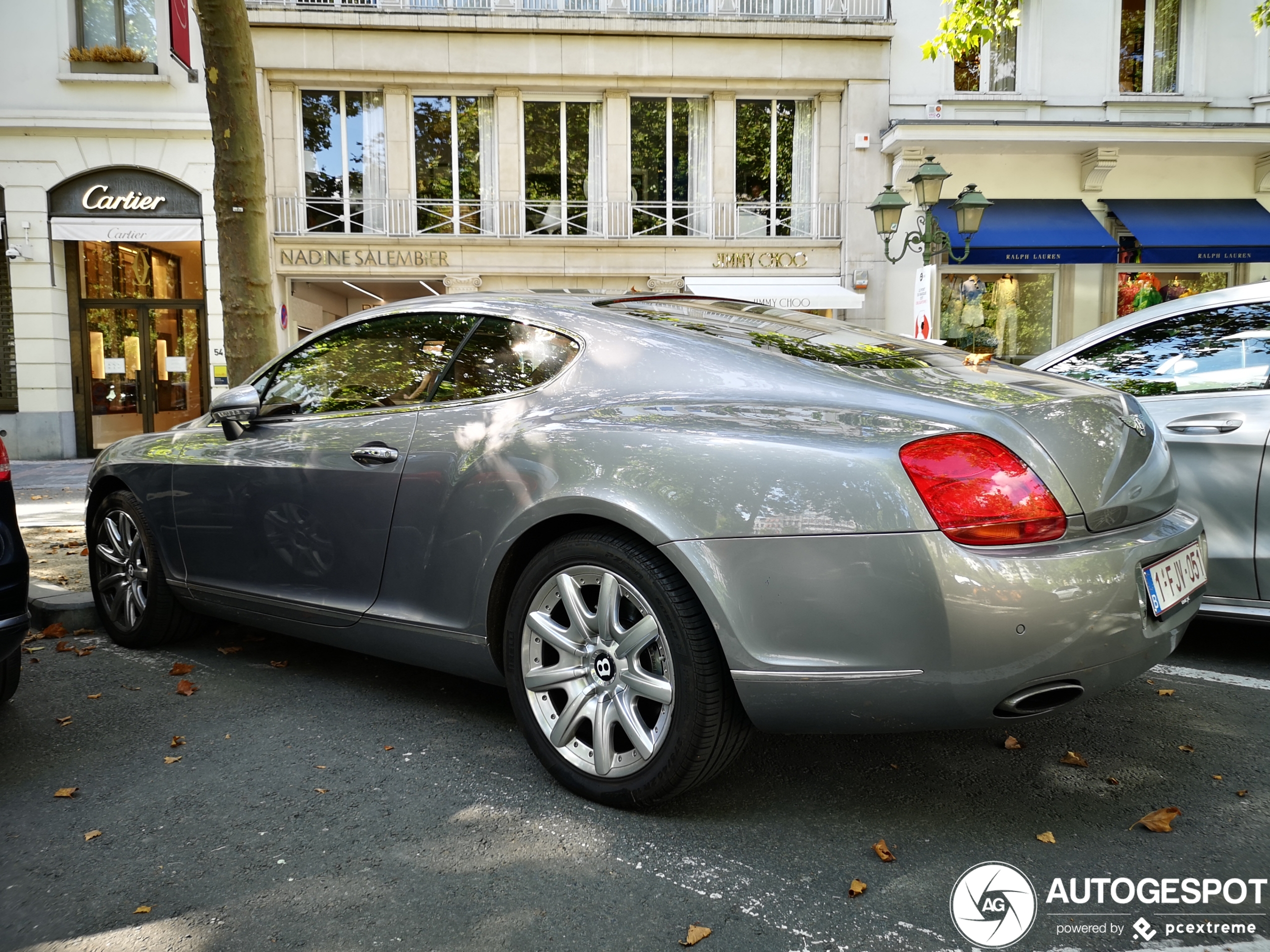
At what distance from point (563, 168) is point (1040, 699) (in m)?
17.2

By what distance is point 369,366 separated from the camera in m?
3.65

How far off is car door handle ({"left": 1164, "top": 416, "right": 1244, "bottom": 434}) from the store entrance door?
1663 centimetres

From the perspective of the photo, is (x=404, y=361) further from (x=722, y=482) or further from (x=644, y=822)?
(x=644, y=822)

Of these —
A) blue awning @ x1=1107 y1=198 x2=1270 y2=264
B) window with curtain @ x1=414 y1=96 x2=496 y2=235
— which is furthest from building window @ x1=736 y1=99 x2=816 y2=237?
blue awning @ x1=1107 y1=198 x2=1270 y2=264

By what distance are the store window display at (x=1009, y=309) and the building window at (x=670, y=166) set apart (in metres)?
4.73

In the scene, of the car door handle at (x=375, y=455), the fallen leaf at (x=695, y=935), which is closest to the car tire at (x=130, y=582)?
the car door handle at (x=375, y=455)

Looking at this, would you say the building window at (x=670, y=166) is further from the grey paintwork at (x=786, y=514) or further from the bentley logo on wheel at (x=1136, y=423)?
the bentley logo on wheel at (x=1136, y=423)

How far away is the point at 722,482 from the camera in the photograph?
2.52 m

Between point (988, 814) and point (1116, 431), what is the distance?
1.10m

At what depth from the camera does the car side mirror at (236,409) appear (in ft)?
12.4

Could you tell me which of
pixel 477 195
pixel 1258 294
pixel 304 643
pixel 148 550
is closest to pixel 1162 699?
pixel 1258 294

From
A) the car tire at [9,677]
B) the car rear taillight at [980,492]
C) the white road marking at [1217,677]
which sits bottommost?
the white road marking at [1217,677]

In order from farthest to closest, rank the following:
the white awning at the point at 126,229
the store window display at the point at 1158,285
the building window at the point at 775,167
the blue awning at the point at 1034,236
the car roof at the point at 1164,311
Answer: the building window at the point at 775,167 < the store window display at the point at 1158,285 < the blue awning at the point at 1034,236 < the white awning at the point at 126,229 < the car roof at the point at 1164,311

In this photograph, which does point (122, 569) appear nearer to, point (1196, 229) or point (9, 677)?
point (9, 677)
